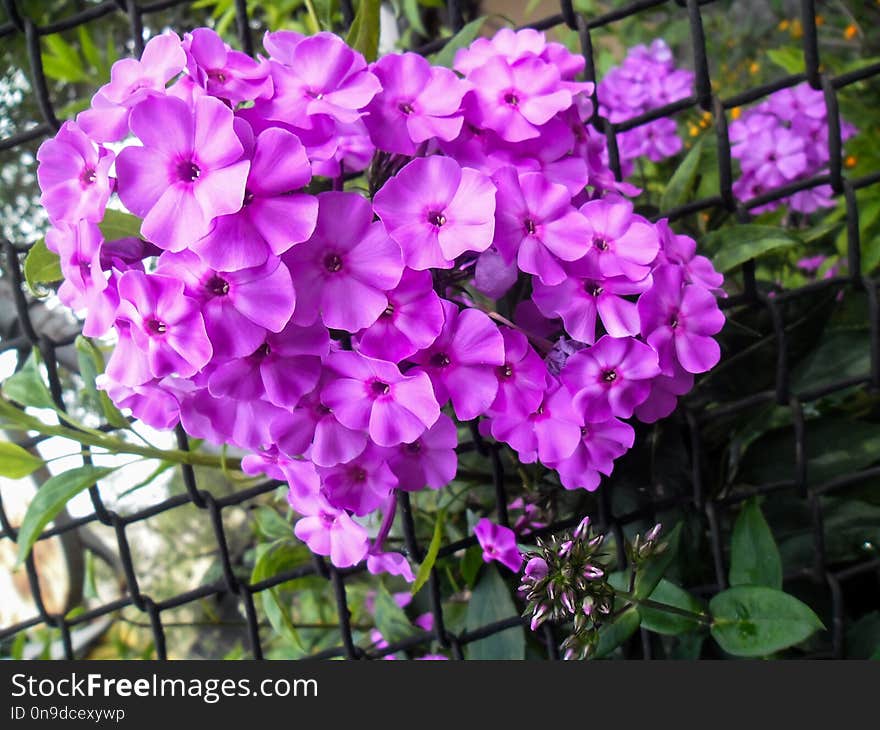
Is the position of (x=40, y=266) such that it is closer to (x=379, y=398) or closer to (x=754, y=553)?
(x=379, y=398)

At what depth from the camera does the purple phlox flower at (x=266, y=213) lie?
39 centimetres

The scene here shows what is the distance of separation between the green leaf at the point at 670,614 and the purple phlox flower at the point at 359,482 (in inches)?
7.7

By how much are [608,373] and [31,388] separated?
1.38 ft

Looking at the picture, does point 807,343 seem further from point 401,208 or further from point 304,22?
point 304,22

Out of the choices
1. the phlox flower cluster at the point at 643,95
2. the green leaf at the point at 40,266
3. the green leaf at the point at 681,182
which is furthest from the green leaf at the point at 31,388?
the phlox flower cluster at the point at 643,95

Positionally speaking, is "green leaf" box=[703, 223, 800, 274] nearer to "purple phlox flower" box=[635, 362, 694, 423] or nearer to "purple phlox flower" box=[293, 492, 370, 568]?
"purple phlox flower" box=[635, 362, 694, 423]

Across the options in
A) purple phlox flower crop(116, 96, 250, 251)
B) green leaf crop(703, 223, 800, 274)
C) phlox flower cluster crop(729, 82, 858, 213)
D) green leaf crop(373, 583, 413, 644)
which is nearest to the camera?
purple phlox flower crop(116, 96, 250, 251)

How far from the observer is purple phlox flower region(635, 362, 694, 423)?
503 mm

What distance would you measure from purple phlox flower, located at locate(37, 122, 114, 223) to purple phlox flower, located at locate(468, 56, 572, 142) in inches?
8.1

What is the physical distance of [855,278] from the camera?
602 mm

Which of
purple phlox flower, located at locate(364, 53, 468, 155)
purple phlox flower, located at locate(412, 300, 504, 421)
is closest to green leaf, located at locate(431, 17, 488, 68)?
purple phlox flower, located at locate(364, 53, 468, 155)

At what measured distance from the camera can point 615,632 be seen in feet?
1.82

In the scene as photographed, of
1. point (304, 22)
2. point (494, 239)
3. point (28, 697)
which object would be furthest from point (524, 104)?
point (304, 22)

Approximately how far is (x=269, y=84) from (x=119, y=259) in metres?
0.12
